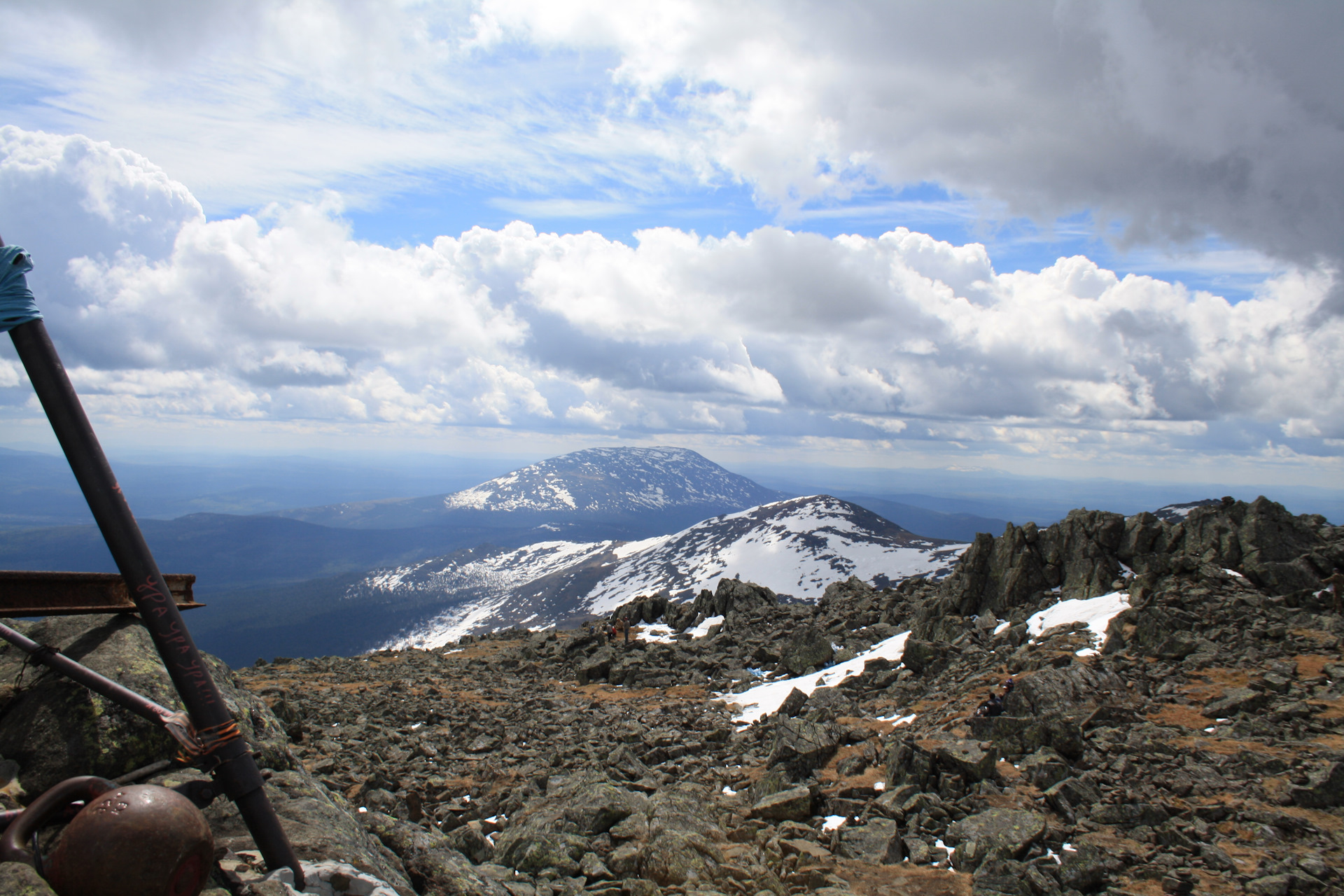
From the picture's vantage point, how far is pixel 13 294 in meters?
5.83

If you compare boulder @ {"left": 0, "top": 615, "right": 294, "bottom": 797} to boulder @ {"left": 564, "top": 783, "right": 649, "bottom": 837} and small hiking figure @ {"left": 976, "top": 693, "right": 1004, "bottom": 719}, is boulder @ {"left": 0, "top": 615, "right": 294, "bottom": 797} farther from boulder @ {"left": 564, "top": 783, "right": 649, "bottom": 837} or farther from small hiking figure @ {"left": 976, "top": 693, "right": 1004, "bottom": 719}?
small hiking figure @ {"left": 976, "top": 693, "right": 1004, "bottom": 719}

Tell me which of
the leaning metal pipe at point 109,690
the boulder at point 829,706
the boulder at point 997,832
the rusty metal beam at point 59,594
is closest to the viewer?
the leaning metal pipe at point 109,690

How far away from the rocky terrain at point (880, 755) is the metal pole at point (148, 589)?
53 centimetres

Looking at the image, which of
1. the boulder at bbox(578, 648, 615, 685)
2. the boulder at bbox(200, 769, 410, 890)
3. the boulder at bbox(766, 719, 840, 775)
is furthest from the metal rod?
the boulder at bbox(578, 648, 615, 685)

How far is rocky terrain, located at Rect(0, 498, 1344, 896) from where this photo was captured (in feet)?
29.3

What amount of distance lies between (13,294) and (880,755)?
20.9 m

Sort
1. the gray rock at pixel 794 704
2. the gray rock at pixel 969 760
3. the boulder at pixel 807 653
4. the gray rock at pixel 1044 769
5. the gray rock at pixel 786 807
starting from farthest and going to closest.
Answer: the boulder at pixel 807 653 < the gray rock at pixel 794 704 < the gray rock at pixel 969 760 < the gray rock at pixel 1044 769 < the gray rock at pixel 786 807

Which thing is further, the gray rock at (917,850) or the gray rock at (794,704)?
the gray rock at (794,704)

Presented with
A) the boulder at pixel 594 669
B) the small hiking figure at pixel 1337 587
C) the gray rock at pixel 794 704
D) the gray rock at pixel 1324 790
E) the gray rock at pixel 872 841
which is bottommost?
the boulder at pixel 594 669

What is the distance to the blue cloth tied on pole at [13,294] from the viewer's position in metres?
5.82

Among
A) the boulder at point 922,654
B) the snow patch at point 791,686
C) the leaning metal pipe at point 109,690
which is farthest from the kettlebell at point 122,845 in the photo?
the boulder at point 922,654

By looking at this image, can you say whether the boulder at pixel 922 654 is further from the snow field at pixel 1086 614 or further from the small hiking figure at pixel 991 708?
the small hiking figure at pixel 991 708

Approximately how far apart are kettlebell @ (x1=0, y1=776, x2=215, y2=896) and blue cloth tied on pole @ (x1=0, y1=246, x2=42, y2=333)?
4.29m

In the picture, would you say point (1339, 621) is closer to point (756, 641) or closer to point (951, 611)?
point (951, 611)
